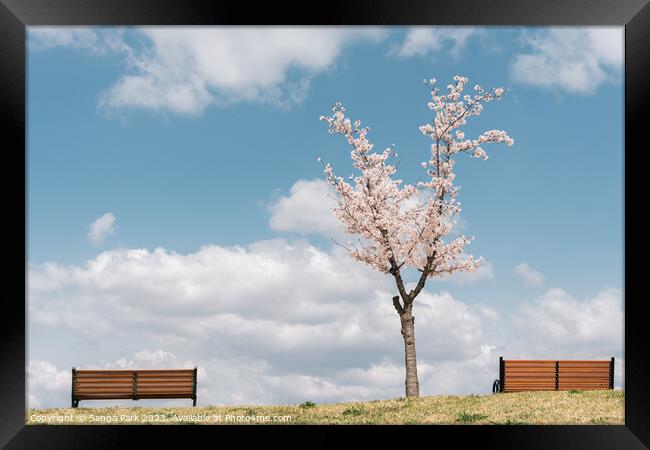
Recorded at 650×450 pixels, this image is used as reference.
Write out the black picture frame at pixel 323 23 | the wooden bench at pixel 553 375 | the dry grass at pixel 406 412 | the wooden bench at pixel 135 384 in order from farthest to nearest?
1. the wooden bench at pixel 553 375
2. the wooden bench at pixel 135 384
3. the dry grass at pixel 406 412
4. the black picture frame at pixel 323 23

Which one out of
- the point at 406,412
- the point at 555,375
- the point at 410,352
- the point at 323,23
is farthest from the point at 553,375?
the point at 323,23

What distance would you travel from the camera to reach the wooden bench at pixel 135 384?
10.2 metres

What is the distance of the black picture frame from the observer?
227 inches

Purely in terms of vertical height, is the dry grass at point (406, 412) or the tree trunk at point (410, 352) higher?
the tree trunk at point (410, 352)

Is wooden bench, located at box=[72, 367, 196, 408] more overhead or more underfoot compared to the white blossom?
more underfoot

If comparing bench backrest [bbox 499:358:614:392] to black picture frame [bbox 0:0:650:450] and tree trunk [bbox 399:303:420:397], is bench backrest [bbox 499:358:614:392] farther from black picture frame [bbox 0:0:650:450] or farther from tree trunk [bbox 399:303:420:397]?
black picture frame [bbox 0:0:650:450]

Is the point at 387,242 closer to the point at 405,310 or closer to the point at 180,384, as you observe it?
the point at 405,310

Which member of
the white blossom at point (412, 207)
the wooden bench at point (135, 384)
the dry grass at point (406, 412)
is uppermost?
the white blossom at point (412, 207)

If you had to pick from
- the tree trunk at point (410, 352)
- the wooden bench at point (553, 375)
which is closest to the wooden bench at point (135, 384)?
the tree trunk at point (410, 352)

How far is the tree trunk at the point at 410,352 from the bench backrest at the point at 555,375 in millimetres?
1861

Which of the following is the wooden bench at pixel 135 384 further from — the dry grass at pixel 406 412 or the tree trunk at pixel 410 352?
Result: the tree trunk at pixel 410 352

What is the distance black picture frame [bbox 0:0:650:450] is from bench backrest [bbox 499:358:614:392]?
5.15m

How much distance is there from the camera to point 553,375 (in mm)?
11461

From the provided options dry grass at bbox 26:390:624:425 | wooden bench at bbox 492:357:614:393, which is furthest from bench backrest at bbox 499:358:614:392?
dry grass at bbox 26:390:624:425
